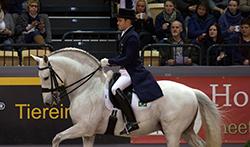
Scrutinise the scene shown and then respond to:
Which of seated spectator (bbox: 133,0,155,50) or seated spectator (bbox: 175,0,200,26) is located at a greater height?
seated spectator (bbox: 175,0,200,26)

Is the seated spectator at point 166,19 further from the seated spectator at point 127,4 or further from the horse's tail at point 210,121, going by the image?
the horse's tail at point 210,121

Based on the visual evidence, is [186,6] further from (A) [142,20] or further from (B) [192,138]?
(B) [192,138]

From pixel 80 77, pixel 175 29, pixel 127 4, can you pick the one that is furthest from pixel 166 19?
pixel 80 77

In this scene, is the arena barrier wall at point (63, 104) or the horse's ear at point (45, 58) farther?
the arena barrier wall at point (63, 104)

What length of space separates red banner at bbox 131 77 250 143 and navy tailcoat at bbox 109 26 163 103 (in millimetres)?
2041

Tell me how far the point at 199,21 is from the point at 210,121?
388 centimetres

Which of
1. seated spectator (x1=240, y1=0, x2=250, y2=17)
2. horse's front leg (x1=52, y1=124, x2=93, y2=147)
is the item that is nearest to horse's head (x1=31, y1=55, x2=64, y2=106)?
horse's front leg (x1=52, y1=124, x2=93, y2=147)

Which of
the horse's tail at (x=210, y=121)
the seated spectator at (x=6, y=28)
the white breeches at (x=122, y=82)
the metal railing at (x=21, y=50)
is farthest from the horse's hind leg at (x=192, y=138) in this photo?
the seated spectator at (x=6, y=28)

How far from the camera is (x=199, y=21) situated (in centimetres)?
879

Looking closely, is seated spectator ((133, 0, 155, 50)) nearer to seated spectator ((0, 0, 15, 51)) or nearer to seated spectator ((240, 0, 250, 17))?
seated spectator ((240, 0, 250, 17))

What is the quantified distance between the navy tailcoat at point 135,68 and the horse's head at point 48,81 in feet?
2.66

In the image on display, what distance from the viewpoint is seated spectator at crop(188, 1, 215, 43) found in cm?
866

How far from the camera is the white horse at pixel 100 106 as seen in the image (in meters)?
5.18

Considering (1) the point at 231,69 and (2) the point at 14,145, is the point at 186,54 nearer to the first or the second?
(1) the point at 231,69
